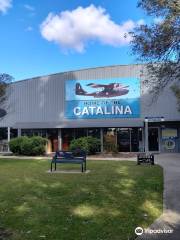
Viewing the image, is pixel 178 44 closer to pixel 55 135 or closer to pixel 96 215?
pixel 96 215

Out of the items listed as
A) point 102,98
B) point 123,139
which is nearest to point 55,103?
point 102,98

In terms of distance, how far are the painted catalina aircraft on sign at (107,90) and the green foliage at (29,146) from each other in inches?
281

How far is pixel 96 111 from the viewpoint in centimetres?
3788

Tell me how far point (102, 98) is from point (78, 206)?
2792cm

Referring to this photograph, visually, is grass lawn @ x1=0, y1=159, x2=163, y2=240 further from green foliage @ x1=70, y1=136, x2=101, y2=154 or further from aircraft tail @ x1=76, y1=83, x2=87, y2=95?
aircraft tail @ x1=76, y1=83, x2=87, y2=95

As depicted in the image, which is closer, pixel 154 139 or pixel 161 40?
pixel 161 40

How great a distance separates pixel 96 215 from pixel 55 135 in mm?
30204

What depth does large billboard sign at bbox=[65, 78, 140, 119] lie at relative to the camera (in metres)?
37.0

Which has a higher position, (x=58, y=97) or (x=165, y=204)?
(x=58, y=97)

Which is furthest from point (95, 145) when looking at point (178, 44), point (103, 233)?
point (103, 233)

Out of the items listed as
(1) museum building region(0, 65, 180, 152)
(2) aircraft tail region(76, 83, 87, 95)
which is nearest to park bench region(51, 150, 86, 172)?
(1) museum building region(0, 65, 180, 152)

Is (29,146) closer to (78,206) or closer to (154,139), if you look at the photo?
(154,139)

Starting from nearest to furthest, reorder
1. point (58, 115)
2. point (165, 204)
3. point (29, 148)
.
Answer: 1. point (165, 204)
2. point (29, 148)
3. point (58, 115)

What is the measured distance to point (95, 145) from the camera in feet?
110
